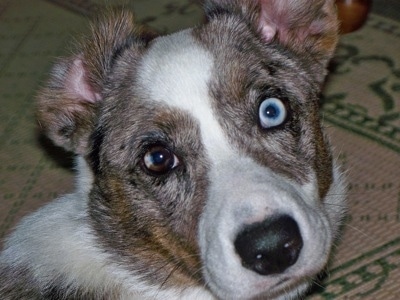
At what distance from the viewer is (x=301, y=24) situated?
8.57ft

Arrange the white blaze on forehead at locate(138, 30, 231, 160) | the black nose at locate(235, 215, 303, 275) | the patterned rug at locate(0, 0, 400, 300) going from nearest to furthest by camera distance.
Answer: the black nose at locate(235, 215, 303, 275)
the white blaze on forehead at locate(138, 30, 231, 160)
the patterned rug at locate(0, 0, 400, 300)

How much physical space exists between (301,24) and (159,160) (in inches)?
26.8

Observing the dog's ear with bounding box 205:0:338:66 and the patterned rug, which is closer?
the dog's ear with bounding box 205:0:338:66

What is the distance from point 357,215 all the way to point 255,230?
1.06 m

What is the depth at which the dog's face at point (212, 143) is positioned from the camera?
81.0 inches

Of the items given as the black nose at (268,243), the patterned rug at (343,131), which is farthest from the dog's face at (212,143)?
the patterned rug at (343,131)

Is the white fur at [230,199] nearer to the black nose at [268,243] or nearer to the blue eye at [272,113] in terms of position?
the black nose at [268,243]

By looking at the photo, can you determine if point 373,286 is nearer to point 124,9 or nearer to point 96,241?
point 96,241

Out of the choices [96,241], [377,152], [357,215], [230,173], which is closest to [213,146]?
[230,173]

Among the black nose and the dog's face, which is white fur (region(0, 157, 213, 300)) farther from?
the black nose

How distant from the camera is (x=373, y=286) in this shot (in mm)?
2654

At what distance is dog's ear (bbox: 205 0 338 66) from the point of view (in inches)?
103

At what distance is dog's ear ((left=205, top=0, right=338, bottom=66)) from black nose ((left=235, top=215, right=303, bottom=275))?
0.78m

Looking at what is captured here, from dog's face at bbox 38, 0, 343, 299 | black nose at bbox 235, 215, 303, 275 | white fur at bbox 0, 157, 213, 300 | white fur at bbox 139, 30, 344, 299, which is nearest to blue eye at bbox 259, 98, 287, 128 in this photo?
dog's face at bbox 38, 0, 343, 299
